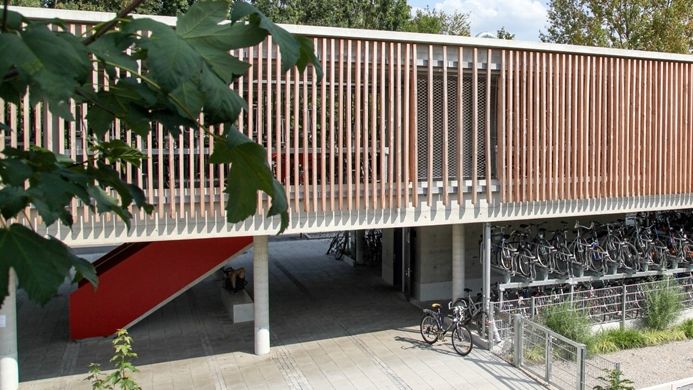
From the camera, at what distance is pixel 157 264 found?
38.5ft

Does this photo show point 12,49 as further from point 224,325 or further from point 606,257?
point 606,257

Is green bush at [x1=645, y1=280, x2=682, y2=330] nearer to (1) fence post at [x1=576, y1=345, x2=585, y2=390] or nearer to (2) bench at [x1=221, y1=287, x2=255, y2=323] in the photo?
(1) fence post at [x1=576, y1=345, x2=585, y2=390]

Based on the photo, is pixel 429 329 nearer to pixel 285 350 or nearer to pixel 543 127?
pixel 285 350

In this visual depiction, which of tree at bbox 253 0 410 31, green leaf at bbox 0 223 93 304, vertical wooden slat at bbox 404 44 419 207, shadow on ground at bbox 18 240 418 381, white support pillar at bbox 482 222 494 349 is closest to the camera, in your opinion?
green leaf at bbox 0 223 93 304

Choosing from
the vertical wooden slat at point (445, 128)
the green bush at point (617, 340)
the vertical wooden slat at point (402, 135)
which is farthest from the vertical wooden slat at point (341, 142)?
the green bush at point (617, 340)

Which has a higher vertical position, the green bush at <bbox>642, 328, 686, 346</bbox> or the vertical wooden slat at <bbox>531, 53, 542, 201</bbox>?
the vertical wooden slat at <bbox>531, 53, 542, 201</bbox>

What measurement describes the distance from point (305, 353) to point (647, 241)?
8183 mm

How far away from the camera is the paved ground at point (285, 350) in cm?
992

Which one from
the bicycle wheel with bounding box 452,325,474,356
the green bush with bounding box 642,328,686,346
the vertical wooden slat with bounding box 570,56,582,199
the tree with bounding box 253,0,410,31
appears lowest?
the green bush with bounding box 642,328,686,346

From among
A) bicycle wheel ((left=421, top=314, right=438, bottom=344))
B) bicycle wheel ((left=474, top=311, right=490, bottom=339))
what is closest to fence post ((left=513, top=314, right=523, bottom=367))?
bicycle wheel ((left=474, top=311, right=490, bottom=339))

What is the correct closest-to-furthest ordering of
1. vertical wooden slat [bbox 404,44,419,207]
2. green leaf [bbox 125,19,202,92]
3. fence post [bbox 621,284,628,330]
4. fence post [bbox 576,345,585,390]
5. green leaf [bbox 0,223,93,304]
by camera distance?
green leaf [bbox 0,223,93,304] < green leaf [bbox 125,19,202,92] < fence post [bbox 576,345,585,390] < vertical wooden slat [bbox 404,44,419,207] < fence post [bbox 621,284,628,330]

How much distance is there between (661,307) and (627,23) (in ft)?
52.5

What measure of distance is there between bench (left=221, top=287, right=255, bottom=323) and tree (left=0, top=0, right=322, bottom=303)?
11.4 meters

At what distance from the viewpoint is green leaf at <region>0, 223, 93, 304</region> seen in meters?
1.40
